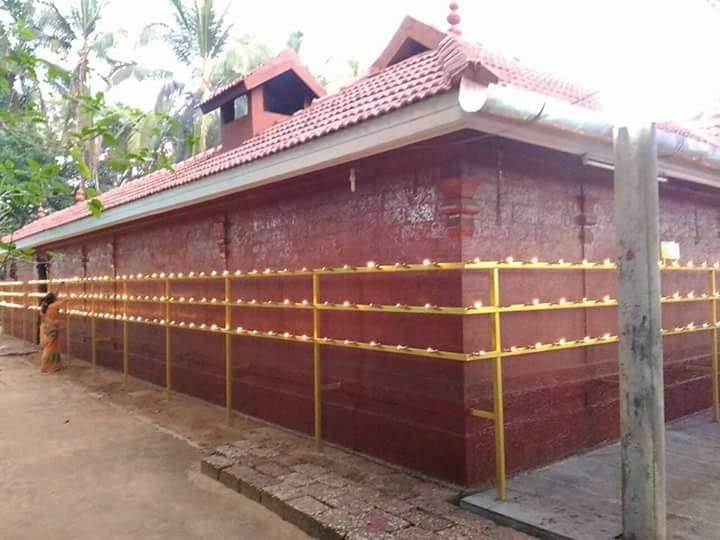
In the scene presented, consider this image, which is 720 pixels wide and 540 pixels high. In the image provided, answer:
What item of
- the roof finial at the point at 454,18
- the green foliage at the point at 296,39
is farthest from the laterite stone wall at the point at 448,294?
the green foliage at the point at 296,39

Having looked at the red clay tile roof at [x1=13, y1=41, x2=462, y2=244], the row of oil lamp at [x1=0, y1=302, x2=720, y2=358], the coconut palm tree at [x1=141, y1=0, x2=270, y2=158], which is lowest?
the row of oil lamp at [x1=0, y1=302, x2=720, y2=358]

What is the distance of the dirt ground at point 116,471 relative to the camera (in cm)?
433

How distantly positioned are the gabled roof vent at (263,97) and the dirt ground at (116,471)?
421cm

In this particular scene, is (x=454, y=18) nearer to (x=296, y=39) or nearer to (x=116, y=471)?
(x=116, y=471)

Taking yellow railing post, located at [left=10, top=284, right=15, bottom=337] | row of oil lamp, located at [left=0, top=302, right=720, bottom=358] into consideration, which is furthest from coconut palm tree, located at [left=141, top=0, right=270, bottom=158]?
row of oil lamp, located at [left=0, top=302, right=720, bottom=358]

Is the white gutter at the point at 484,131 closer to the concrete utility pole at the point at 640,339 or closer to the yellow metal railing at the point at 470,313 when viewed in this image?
the concrete utility pole at the point at 640,339

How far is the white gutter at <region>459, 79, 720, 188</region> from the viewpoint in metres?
3.69

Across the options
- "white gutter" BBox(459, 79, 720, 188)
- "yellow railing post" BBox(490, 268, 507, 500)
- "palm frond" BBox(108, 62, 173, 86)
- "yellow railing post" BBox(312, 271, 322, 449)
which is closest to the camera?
"white gutter" BBox(459, 79, 720, 188)

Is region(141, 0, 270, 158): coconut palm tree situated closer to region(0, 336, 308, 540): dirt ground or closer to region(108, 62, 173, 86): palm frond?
region(108, 62, 173, 86): palm frond

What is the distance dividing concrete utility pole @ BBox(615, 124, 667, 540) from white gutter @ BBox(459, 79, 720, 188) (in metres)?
0.46

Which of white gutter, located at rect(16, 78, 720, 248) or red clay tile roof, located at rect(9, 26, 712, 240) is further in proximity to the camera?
red clay tile roof, located at rect(9, 26, 712, 240)

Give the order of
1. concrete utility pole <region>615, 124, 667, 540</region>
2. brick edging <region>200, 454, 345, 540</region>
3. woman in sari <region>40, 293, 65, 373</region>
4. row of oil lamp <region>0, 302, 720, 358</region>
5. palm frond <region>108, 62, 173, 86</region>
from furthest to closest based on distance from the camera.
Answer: palm frond <region>108, 62, 173, 86</region>
woman in sari <region>40, 293, 65, 373</region>
row of oil lamp <region>0, 302, 720, 358</region>
brick edging <region>200, 454, 345, 540</region>
concrete utility pole <region>615, 124, 667, 540</region>

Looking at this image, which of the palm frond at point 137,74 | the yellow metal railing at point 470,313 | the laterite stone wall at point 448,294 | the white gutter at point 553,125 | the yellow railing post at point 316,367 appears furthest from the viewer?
the palm frond at point 137,74

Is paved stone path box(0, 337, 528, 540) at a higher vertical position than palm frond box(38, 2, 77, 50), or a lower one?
lower
